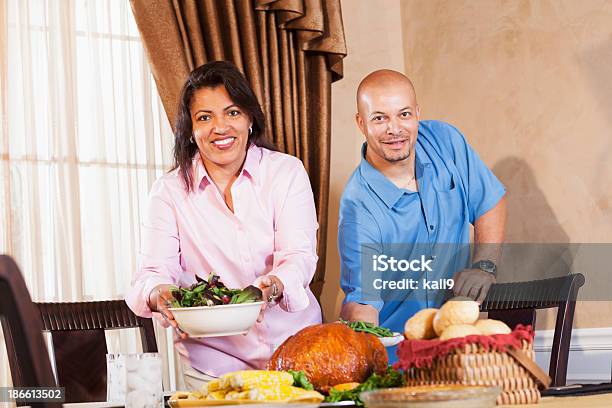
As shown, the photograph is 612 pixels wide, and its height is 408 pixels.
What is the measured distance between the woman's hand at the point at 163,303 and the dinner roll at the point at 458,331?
38.4 inches

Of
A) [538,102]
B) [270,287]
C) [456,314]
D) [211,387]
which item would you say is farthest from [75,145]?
[456,314]

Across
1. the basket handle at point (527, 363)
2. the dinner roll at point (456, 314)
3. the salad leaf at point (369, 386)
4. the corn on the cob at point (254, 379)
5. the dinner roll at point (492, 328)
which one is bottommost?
the salad leaf at point (369, 386)

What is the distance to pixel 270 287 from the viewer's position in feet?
7.38

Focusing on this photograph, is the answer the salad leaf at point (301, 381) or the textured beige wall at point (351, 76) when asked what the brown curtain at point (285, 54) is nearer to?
the textured beige wall at point (351, 76)

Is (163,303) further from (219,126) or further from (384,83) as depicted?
(384,83)

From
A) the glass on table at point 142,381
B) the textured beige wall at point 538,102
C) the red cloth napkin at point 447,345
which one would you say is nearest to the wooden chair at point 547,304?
the textured beige wall at point 538,102

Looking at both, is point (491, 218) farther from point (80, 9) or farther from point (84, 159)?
point (80, 9)

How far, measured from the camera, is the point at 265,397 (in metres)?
1.31

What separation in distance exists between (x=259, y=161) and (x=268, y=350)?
1.78 feet

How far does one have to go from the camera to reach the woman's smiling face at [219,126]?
8.27 feet

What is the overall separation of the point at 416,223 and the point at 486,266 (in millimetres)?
272

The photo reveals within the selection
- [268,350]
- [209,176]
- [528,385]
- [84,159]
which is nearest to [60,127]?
[84,159]

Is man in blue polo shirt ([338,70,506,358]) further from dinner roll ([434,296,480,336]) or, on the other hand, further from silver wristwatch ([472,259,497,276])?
dinner roll ([434,296,480,336])

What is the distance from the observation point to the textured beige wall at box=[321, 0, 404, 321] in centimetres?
384
